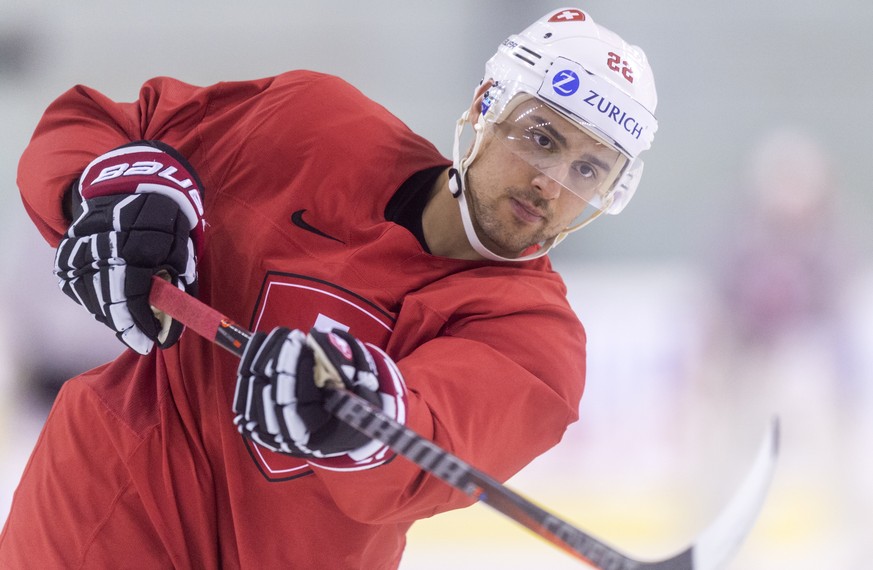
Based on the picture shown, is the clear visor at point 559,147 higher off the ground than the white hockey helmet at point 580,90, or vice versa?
the white hockey helmet at point 580,90

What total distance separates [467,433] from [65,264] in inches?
27.0

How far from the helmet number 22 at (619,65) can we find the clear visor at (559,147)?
138 mm

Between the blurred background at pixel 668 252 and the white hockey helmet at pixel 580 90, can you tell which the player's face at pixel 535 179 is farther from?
the blurred background at pixel 668 252

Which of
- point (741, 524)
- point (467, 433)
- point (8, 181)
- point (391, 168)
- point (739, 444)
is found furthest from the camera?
point (8, 181)

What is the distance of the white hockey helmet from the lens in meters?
1.69

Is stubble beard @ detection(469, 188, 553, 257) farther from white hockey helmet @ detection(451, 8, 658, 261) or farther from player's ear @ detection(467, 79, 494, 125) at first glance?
player's ear @ detection(467, 79, 494, 125)

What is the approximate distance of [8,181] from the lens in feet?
9.21

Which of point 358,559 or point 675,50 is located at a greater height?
point 675,50

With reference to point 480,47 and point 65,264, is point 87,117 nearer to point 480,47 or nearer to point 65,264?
point 65,264

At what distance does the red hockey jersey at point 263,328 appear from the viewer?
5.18 ft

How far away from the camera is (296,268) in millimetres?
1639

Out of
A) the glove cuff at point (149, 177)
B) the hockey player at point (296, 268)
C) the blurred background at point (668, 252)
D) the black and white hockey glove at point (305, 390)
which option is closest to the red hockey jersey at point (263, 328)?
the hockey player at point (296, 268)

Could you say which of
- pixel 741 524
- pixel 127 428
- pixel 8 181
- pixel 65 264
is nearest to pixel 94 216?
pixel 65 264

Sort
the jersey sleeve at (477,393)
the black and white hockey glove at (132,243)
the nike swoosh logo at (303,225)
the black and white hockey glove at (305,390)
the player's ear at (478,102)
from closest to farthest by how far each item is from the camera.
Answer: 1. the black and white hockey glove at (305,390)
2. the jersey sleeve at (477,393)
3. the black and white hockey glove at (132,243)
4. the nike swoosh logo at (303,225)
5. the player's ear at (478,102)
